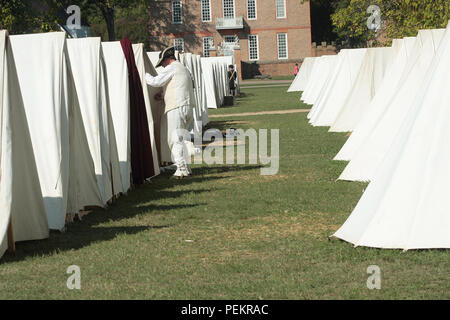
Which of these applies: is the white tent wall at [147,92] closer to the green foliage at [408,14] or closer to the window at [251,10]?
the green foliage at [408,14]

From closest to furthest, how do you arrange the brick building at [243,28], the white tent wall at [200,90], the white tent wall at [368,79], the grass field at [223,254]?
the grass field at [223,254]
the white tent wall at [368,79]
the white tent wall at [200,90]
the brick building at [243,28]

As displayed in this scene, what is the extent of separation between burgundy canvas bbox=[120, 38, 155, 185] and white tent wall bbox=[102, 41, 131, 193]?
196 millimetres

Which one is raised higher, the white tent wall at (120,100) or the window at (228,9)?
the window at (228,9)

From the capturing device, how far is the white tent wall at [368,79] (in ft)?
58.6

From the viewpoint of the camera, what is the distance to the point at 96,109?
10414 mm

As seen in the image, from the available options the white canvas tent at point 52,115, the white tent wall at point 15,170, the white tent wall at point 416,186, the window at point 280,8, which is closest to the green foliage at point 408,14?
the white tent wall at point 416,186

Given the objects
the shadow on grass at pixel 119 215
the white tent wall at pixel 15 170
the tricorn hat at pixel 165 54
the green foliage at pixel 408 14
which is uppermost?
the green foliage at pixel 408 14

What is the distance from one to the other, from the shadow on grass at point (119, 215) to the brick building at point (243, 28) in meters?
69.3

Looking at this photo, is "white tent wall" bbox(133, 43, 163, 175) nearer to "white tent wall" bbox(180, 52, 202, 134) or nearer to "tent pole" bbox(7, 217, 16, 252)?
"tent pole" bbox(7, 217, 16, 252)

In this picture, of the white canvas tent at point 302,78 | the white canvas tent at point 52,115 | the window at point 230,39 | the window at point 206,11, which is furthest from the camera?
the window at point 230,39

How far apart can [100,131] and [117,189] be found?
2.98 feet

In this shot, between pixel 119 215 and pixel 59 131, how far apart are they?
1366 millimetres

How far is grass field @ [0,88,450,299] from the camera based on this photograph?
19.1ft

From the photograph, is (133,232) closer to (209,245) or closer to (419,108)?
(209,245)
